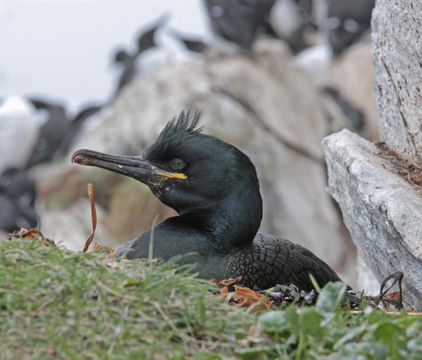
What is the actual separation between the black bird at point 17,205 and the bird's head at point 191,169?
302 inches

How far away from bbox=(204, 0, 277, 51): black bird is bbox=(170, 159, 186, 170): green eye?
10648 mm

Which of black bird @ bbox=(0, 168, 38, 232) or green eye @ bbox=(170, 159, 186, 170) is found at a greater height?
green eye @ bbox=(170, 159, 186, 170)

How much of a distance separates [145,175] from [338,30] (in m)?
14.4

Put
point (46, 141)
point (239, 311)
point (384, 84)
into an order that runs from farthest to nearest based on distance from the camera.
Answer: point (46, 141) → point (384, 84) → point (239, 311)

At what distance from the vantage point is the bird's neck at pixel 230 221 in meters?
A: 3.34

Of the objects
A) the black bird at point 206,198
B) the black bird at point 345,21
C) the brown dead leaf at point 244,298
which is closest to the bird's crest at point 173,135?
the black bird at point 206,198

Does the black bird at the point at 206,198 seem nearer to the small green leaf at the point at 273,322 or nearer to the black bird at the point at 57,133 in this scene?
the small green leaf at the point at 273,322

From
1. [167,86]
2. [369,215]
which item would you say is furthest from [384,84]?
[167,86]

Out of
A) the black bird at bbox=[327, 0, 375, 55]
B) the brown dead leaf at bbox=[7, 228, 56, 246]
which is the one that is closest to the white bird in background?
the black bird at bbox=[327, 0, 375, 55]

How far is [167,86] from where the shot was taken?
12.5 m

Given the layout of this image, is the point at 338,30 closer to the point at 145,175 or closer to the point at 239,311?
the point at 145,175

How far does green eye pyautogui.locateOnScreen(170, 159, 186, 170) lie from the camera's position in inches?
134

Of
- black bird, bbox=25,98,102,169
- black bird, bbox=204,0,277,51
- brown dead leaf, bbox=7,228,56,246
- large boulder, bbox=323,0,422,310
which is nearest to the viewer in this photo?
brown dead leaf, bbox=7,228,56,246

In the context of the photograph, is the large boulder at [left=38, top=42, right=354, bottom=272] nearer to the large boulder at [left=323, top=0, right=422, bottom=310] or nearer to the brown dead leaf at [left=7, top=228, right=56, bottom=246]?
the large boulder at [left=323, top=0, right=422, bottom=310]
